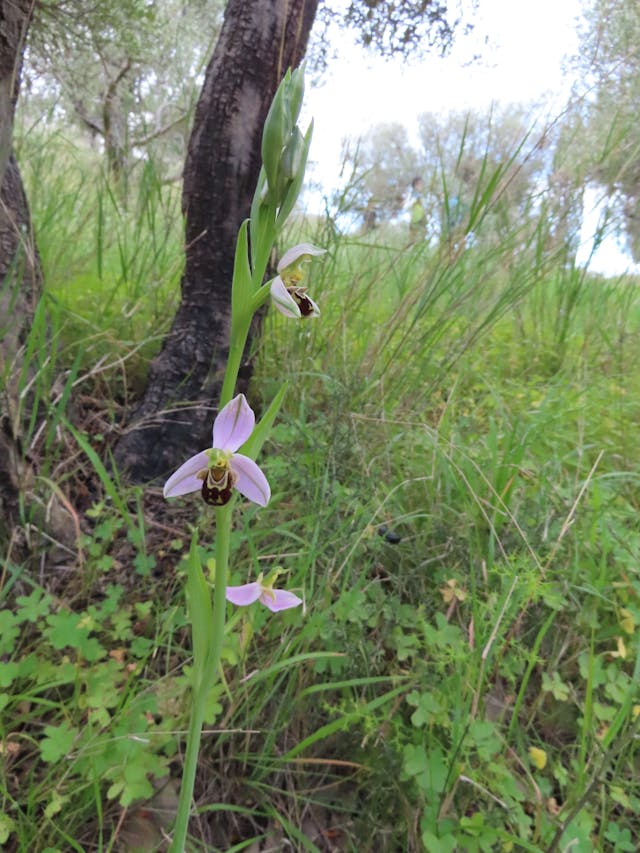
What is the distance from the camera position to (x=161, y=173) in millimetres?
2395

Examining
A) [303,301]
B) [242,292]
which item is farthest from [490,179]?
[242,292]

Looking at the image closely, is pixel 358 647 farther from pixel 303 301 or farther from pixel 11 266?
pixel 11 266

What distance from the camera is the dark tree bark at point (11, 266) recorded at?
56.6 inches

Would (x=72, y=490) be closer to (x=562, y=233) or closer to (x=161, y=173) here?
(x=161, y=173)

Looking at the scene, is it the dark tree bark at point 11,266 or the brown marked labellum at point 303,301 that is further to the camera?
the dark tree bark at point 11,266

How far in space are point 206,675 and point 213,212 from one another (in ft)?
5.02

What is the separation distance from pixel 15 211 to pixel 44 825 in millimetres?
1518

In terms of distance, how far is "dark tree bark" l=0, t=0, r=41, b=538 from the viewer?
4.72ft

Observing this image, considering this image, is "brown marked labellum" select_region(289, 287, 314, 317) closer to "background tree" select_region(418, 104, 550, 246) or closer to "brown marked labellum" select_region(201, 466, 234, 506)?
"brown marked labellum" select_region(201, 466, 234, 506)

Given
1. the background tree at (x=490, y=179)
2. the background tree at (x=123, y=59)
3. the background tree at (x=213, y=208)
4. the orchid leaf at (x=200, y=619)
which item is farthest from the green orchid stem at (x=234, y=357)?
the background tree at (x=123, y=59)

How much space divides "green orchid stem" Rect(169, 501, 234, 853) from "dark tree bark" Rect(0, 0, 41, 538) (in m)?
0.85

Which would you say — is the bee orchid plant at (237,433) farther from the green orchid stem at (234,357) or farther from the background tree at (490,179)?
the background tree at (490,179)

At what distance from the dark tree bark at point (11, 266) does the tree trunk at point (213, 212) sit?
1.42ft

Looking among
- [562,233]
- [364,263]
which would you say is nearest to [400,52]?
[364,263]
